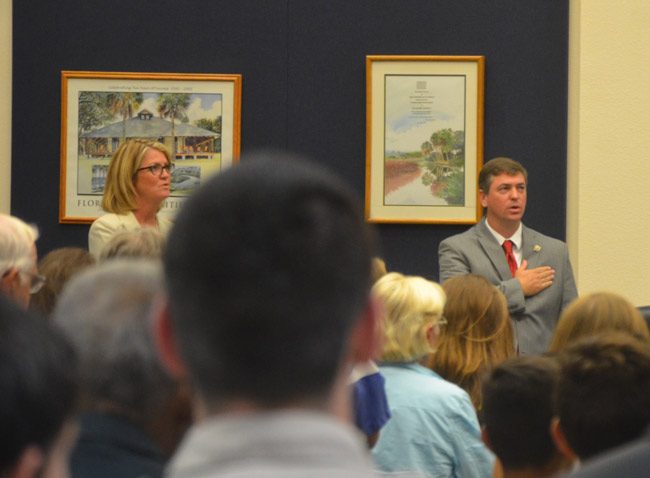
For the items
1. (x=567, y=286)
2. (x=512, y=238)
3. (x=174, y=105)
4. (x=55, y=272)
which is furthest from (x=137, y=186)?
(x=567, y=286)

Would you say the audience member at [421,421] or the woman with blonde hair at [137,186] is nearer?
the audience member at [421,421]

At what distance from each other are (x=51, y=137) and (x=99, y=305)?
217 inches

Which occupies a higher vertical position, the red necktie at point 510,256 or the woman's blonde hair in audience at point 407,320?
the red necktie at point 510,256

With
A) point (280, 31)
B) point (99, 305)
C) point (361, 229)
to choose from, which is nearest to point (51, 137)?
point (280, 31)

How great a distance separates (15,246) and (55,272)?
540 mm

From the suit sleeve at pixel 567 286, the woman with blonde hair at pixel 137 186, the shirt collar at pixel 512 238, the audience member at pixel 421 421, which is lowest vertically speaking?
the audience member at pixel 421 421

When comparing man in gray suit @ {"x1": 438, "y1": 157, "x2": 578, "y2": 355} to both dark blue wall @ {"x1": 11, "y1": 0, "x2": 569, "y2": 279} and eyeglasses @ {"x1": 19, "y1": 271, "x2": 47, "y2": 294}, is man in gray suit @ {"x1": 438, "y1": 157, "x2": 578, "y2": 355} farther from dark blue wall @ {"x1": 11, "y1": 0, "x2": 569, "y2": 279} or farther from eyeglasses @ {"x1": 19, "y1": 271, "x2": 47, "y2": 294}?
eyeglasses @ {"x1": 19, "y1": 271, "x2": 47, "y2": 294}

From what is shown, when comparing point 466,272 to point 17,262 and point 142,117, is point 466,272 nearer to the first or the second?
point 142,117

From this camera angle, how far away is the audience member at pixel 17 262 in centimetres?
325

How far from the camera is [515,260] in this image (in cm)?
617

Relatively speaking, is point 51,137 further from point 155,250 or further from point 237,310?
point 237,310

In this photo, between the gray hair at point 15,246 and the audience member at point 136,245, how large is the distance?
425 millimetres

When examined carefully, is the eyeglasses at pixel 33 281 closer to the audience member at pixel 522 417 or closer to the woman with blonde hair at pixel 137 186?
the audience member at pixel 522 417

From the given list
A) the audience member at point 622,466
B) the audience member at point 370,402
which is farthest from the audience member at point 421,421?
the audience member at point 622,466
